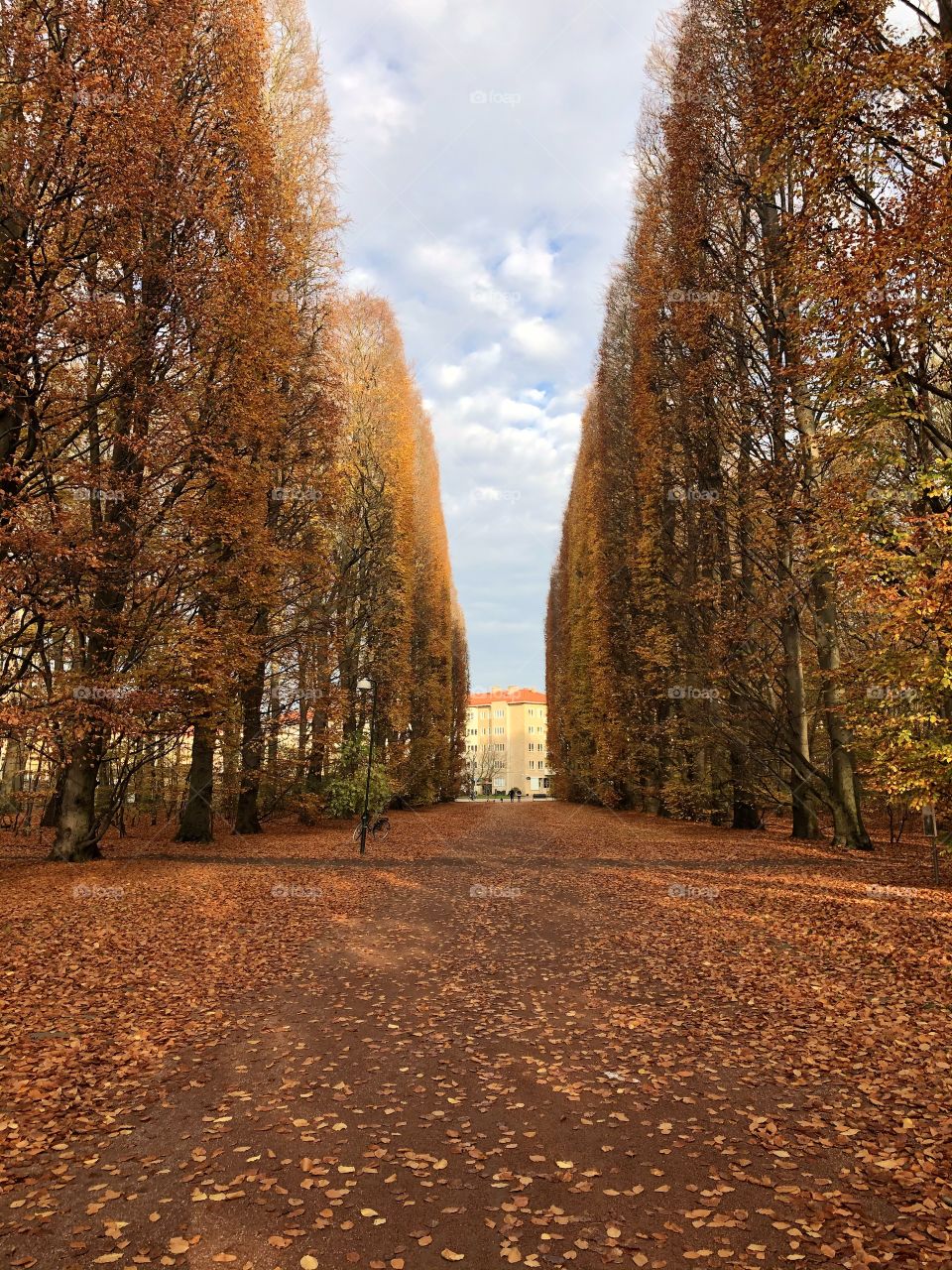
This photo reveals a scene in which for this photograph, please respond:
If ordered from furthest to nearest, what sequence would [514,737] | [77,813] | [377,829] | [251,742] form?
[514,737] → [377,829] → [251,742] → [77,813]

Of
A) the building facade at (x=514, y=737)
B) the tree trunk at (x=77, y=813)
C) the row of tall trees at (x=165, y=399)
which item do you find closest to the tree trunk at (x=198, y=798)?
the row of tall trees at (x=165, y=399)

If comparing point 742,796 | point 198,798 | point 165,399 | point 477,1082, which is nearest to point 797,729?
point 742,796

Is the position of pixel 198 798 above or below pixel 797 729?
below

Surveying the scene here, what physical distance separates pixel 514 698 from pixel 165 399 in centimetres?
10856

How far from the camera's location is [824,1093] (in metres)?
4.71

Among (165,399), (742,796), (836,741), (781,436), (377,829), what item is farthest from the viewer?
(377,829)

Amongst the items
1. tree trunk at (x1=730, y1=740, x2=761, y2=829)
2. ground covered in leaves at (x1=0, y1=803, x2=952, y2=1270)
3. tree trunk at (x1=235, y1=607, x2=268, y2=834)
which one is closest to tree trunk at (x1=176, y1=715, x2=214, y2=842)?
tree trunk at (x1=235, y1=607, x2=268, y2=834)

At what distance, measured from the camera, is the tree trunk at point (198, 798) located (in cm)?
1608

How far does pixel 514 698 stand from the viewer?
11875cm

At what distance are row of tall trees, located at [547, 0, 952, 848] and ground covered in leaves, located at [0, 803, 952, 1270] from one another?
3403mm

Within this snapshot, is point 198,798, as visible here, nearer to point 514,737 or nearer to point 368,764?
point 368,764

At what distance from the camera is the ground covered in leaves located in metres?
3.36

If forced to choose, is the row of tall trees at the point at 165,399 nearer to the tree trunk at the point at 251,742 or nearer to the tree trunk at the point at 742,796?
the tree trunk at the point at 251,742

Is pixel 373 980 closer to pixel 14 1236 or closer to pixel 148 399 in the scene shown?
pixel 14 1236
